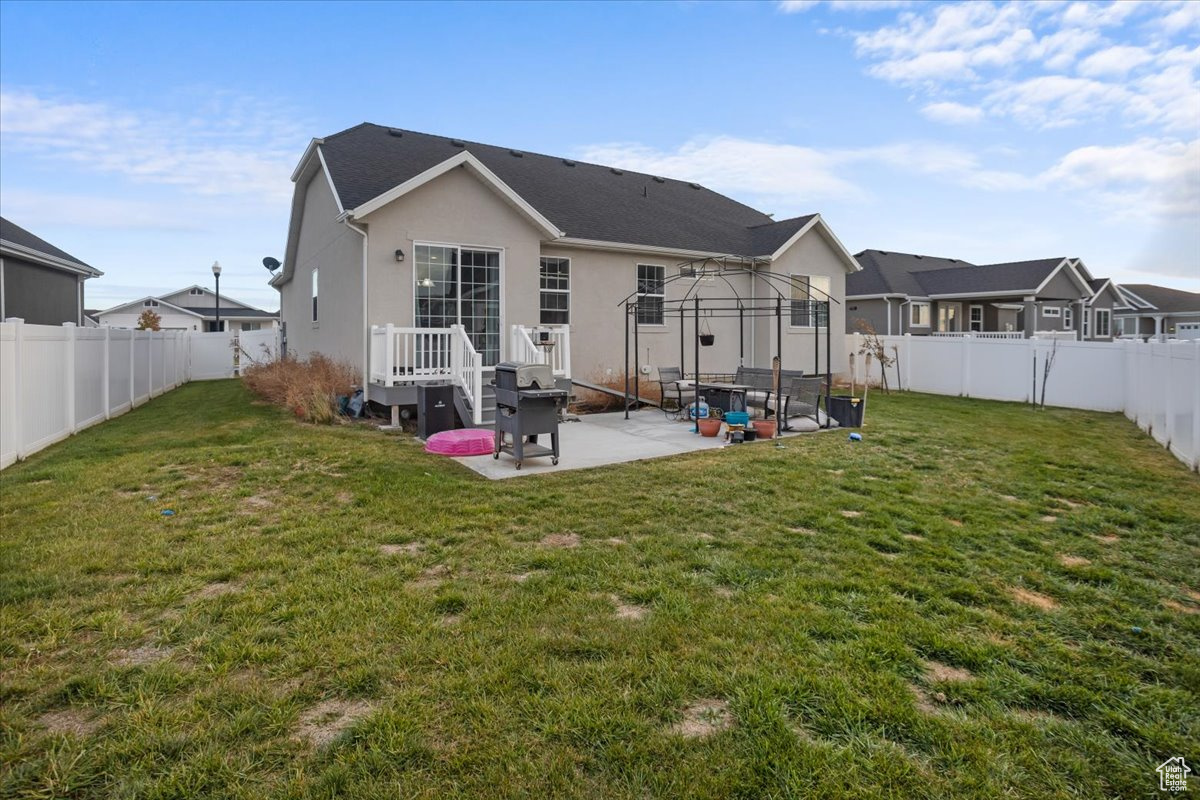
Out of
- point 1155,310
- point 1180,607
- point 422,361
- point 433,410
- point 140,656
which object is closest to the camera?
point 140,656

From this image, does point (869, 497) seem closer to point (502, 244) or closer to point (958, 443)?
point (958, 443)

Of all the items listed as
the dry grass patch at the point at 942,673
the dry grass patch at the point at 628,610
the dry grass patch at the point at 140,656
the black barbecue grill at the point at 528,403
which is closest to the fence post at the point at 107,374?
the black barbecue grill at the point at 528,403

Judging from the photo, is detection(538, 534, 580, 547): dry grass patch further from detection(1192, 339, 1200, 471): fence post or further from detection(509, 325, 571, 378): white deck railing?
detection(1192, 339, 1200, 471): fence post

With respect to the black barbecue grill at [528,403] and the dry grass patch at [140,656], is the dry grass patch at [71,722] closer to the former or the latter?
the dry grass patch at [140,656]

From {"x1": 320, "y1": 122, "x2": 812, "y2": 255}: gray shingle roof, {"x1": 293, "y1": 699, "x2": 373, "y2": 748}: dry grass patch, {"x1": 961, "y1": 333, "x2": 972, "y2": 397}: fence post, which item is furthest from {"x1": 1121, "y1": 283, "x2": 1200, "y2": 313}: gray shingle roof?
{"x1": 293, "y1": 699, "x2": 373, "y2": 748}: dry grass patch

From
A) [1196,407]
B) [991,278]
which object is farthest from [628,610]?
[991,278]

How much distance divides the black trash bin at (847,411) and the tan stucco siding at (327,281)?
29.1ft

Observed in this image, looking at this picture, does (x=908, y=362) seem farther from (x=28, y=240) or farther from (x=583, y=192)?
(x=28, y=240)

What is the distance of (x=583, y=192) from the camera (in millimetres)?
17281

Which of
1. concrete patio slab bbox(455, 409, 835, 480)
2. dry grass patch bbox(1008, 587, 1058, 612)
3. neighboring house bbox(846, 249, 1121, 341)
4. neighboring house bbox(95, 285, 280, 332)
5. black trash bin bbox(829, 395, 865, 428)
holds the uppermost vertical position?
neighboring house bbox(95, 285, 280, 332)

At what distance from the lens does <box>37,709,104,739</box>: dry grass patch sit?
257 cm

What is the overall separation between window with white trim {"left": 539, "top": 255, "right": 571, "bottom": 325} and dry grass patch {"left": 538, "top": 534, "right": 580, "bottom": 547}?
977 cm

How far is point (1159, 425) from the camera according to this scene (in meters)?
9.67

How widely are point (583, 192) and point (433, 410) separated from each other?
381 inches
